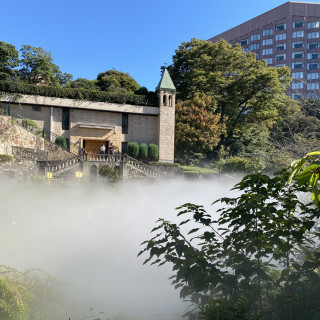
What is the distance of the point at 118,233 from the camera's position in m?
10.7

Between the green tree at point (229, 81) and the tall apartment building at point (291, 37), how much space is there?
46631mm

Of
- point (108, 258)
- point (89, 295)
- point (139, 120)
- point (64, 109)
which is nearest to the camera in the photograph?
point (89, 295)

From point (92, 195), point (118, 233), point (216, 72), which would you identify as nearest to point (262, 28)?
point (216, 72)

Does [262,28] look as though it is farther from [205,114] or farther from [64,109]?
[64,109]

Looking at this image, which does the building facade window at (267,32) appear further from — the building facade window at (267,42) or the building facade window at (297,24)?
the building facade window at (297,24)

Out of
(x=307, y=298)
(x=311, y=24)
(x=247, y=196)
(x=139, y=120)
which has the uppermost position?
(x=311, y=24)

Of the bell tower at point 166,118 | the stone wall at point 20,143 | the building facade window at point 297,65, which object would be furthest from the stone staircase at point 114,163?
the building facade window at point 297,65

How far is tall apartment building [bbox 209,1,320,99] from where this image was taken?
78.9 m

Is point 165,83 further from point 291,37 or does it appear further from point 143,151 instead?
point 291,37

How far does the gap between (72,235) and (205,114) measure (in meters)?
25.8

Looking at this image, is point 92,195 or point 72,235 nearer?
point 72,235

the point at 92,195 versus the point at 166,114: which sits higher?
the point at 166,114

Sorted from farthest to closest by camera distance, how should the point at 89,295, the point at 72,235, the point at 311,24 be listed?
the point at 311,24
the point at 72,235
the point at 89,295

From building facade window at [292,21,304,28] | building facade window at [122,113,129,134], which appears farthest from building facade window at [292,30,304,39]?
building facade window at [122,113,129,134]
